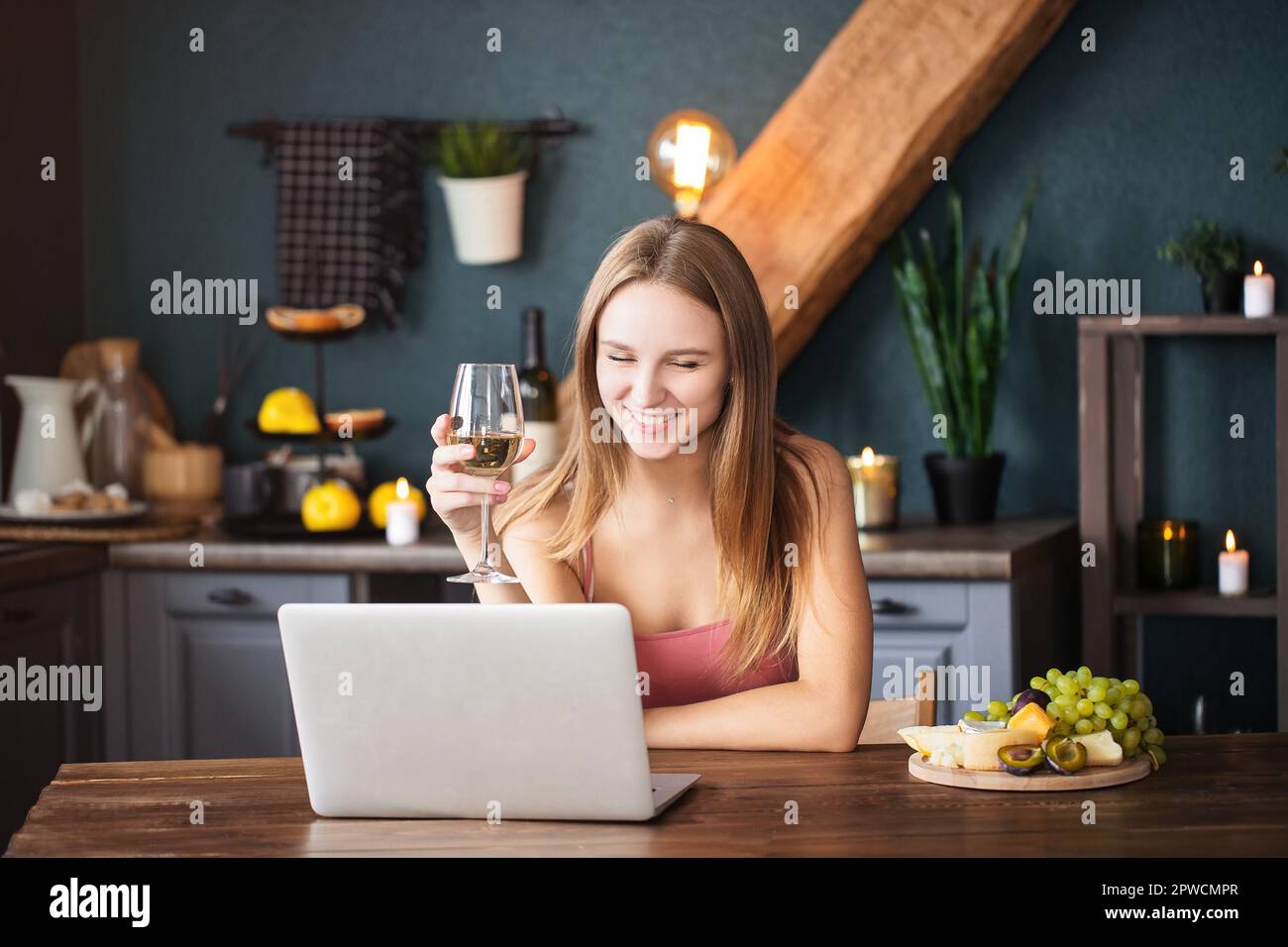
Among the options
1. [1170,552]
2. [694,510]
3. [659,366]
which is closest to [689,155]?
[1170,552]

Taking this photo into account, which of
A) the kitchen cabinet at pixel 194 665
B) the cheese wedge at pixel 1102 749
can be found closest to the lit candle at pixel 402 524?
the kitchen cabinet at pixel 194 665

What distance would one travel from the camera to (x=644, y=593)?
1.95 m

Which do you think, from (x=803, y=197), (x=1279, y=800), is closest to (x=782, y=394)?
(x=803, y=197)

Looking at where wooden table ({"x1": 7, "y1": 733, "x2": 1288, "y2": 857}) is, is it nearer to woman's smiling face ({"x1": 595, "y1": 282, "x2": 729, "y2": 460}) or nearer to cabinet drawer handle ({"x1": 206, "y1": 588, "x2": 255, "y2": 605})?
woman's smiling face ({"x1": 595, "y1": 282, "x2": 729, "y2": 460})

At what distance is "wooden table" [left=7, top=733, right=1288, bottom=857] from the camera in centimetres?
121

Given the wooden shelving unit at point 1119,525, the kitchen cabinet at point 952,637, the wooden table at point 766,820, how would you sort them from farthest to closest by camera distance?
1. the wooden shelving unit at point 1119,525
2. the kitchen cabinet at point 952,637
3. the wooden table at point 766,820

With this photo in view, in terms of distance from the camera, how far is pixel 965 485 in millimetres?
3178

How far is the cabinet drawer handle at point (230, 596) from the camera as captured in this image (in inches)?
121

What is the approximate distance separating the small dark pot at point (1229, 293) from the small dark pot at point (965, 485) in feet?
1.77

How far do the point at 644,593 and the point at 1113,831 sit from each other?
0.82 m

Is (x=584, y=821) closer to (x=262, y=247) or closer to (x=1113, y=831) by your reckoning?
(x=1113, y=831)

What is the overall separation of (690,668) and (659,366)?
15.7 inches

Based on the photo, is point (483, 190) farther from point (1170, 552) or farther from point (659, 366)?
point (659, 366)

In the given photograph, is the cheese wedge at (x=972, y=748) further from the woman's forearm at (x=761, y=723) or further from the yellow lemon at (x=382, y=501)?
the yellow lemon at (x=382, y=501)
